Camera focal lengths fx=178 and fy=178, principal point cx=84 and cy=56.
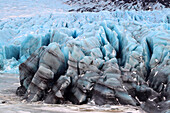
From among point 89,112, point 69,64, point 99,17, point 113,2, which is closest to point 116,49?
point 69,64

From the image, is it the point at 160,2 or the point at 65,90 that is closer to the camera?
the point at 65,90

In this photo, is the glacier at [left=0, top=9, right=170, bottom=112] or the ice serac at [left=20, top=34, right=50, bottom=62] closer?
the glacier at [left=0, top=9, right=170, bottom=112]

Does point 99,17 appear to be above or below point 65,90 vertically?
above

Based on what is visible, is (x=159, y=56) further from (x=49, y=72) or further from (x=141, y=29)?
(x=49, y=72)

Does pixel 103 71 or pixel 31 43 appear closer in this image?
pixel 103 71

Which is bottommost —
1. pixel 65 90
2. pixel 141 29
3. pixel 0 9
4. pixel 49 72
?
pixel 65 90

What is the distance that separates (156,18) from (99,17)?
15.8 feet

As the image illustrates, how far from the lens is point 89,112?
12.7ft

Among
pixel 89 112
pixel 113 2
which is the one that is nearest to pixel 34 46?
pixel 89 112

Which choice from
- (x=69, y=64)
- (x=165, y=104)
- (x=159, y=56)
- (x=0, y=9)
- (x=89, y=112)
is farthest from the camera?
(x=0, y=9)

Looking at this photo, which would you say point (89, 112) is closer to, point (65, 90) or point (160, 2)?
point (65, 90)

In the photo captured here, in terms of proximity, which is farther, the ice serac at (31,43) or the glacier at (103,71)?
the ice serac at (31,43)

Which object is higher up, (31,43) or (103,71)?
(31,43)

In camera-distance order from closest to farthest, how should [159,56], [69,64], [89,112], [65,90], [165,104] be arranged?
[89,112], [165,104], [65,90], [69,64], [159,56]
